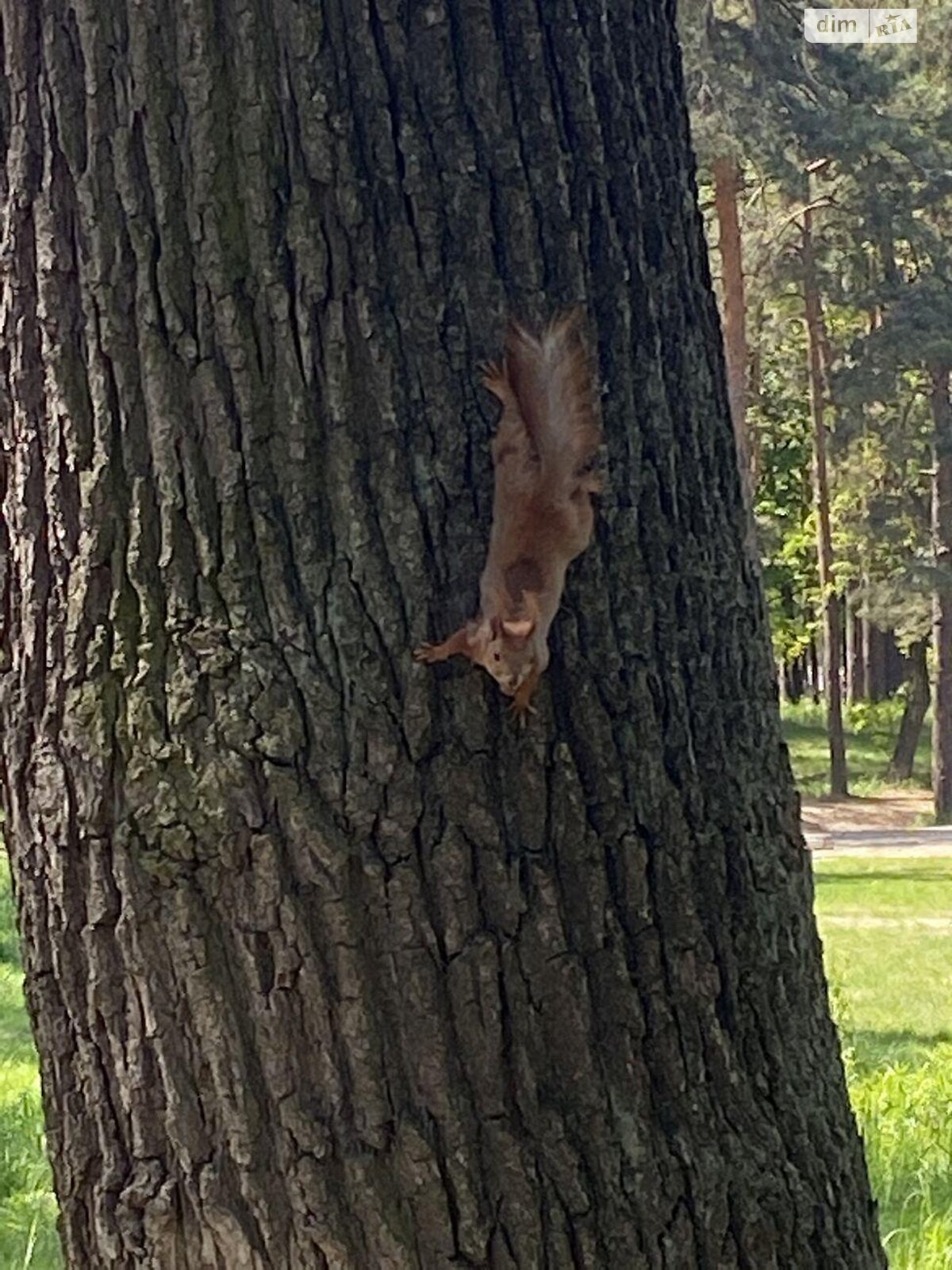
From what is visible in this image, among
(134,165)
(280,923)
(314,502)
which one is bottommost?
(280,923)

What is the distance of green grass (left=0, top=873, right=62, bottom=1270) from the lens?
3.31 meters

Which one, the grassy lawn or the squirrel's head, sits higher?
the squirrel's head

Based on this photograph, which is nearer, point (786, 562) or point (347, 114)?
point (347, 114)

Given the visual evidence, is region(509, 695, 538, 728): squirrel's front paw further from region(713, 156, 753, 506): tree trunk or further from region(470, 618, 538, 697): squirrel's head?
region(713, 156, 753, 506): tree trunk

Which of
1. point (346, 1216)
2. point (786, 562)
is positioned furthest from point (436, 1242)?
point (786, 562)

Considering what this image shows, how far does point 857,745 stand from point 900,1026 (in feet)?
77.6

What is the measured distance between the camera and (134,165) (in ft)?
4.96

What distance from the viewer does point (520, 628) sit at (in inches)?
57.2

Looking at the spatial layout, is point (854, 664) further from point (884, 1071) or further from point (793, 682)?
point (884, 1071)

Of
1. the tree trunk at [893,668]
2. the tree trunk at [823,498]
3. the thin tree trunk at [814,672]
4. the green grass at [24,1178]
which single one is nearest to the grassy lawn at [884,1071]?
the green grass at [24,1178]

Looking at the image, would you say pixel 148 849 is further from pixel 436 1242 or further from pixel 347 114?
pixel 347 114

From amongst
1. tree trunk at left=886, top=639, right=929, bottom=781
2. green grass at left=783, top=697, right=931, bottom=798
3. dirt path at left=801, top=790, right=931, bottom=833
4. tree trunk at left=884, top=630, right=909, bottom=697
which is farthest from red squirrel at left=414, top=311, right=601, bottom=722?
tree trunk at left=884, top=630, right=909, bottom=697

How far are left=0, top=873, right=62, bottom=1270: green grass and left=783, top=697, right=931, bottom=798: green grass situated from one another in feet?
68.6

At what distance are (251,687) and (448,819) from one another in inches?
8.5
